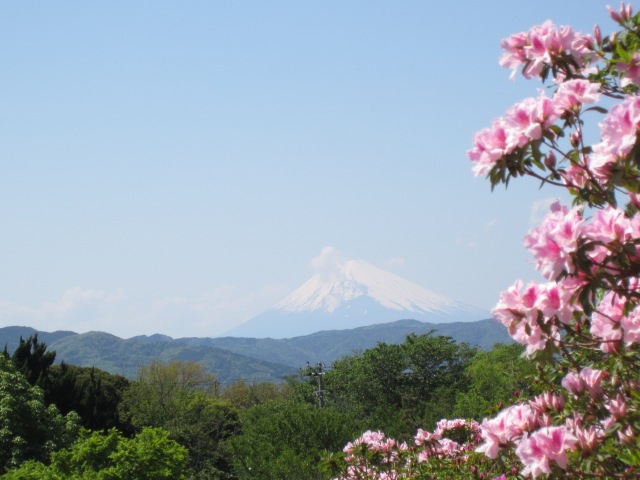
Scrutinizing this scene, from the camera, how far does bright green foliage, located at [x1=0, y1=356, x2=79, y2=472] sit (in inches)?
768

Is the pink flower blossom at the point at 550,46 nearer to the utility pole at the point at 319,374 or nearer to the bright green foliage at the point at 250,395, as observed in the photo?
the utility pole at the point at 319,374

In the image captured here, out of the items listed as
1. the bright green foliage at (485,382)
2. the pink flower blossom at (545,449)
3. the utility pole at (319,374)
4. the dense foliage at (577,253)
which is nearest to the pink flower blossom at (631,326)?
the dense foliage at (577,253)

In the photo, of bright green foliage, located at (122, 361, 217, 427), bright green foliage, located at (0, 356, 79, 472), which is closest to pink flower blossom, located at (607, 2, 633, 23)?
bright green foliage, located at (0, 356, 79, 472)

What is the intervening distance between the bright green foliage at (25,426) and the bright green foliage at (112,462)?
4465mm

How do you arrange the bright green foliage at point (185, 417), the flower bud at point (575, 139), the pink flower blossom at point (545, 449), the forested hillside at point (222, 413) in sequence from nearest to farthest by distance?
the pink flower blossom at point (545, 449)
the flower bud at point (575, 139)
the forested hillside at point (222, 413)
the bright green foliage at point (185, 417)

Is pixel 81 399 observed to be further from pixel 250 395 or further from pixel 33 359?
pixel 250 395

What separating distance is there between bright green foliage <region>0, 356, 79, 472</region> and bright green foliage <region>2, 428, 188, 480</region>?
14.6ft

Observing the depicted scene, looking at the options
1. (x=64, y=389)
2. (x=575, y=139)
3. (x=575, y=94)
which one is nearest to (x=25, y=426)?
(x=64, y=389)

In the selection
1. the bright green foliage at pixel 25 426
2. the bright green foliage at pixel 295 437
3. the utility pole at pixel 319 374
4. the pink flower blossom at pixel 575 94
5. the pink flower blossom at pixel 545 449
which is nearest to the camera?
the pink flower blossom at pixel 545 449

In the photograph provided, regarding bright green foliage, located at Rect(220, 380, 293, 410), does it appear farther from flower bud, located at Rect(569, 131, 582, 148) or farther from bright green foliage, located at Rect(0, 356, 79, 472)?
flower bud, located at Rect(569, 131, 582, 148)

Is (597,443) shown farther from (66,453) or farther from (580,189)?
(66,453)

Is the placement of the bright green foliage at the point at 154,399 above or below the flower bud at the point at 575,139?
below

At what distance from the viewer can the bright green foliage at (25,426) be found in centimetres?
1950

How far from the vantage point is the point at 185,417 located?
119 ft
